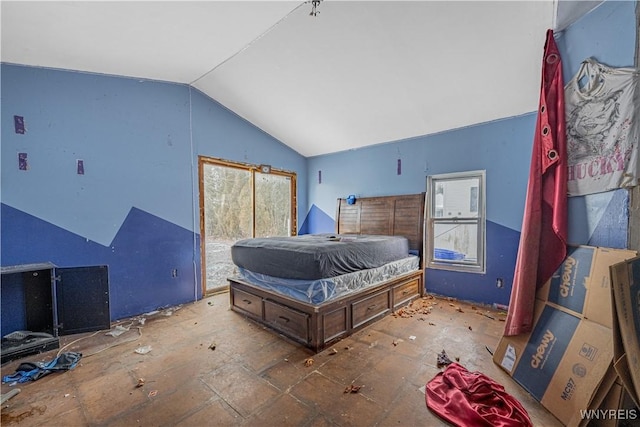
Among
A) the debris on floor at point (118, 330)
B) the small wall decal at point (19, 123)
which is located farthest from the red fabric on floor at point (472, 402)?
the small wall decal at point (19, 123)

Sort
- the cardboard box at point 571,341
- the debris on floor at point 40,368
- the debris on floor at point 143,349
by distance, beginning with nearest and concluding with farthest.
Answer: the cardboard box at point 571,341
the debris on floor at point 40,368
the debris on floor at point 143,349

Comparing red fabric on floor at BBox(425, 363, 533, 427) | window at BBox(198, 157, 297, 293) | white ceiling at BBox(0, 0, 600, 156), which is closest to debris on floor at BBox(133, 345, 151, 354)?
window at BBox(198, 157, 297, 293)

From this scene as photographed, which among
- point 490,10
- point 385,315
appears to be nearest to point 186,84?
point 490,10

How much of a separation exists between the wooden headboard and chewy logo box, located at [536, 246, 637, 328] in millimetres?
1994

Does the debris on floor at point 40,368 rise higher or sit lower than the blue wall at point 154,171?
lower

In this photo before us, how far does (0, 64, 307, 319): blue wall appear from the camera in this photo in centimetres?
259

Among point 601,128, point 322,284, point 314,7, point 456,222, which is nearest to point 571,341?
point 601,128

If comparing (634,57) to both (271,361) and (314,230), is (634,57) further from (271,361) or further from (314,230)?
(314,230)

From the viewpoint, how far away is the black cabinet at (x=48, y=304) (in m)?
2.41

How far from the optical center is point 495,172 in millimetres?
3438

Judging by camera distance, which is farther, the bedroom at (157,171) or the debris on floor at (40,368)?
the bedroom at (157,171)

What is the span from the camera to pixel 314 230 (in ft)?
18.1

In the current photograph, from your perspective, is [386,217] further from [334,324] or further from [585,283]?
[585,283]

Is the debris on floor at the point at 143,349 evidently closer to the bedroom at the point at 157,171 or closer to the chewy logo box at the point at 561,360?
the bedroom at the point at 157,171
